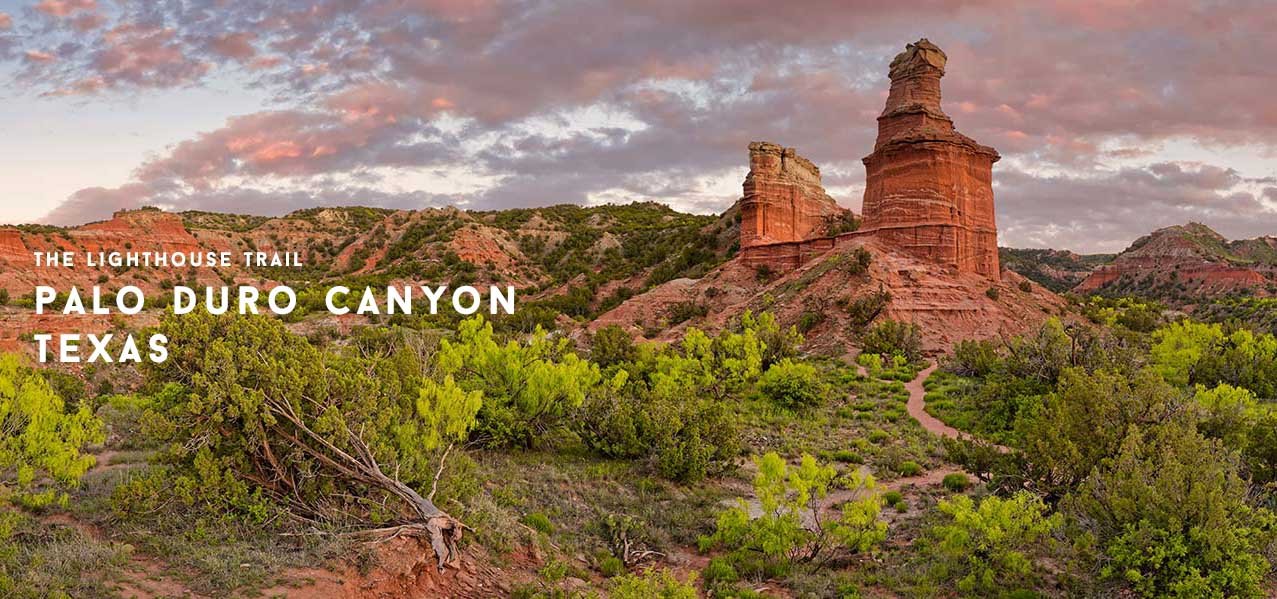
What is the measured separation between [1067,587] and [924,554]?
2436 mm

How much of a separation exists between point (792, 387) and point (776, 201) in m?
32.6

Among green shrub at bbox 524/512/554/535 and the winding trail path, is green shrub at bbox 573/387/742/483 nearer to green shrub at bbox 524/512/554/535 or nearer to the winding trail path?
green shrub at bbox 524/512/554/535

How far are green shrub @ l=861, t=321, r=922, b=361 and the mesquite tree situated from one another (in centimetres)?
2991

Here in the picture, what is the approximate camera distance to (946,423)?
24.8m

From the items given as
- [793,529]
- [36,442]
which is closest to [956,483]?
[793,529]

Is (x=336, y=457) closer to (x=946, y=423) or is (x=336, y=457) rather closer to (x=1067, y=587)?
(x=1067, y=587)

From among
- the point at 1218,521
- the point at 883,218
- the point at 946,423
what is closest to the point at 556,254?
the point at 883,218

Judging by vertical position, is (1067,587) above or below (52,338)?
below

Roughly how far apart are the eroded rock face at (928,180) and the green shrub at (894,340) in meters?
8.04

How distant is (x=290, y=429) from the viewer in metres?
11.6

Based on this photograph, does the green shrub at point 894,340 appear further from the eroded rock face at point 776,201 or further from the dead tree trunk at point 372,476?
the dead tree trunk at point 372,476

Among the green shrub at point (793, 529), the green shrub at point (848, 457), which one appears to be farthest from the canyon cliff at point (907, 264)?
the green shrub at point (793, 529)

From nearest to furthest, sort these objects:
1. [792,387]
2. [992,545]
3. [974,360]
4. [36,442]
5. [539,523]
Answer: [36,442] < [992,545] < [539,523] < [792,387] < [974,360]

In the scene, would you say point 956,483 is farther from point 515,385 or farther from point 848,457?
point 515,385
